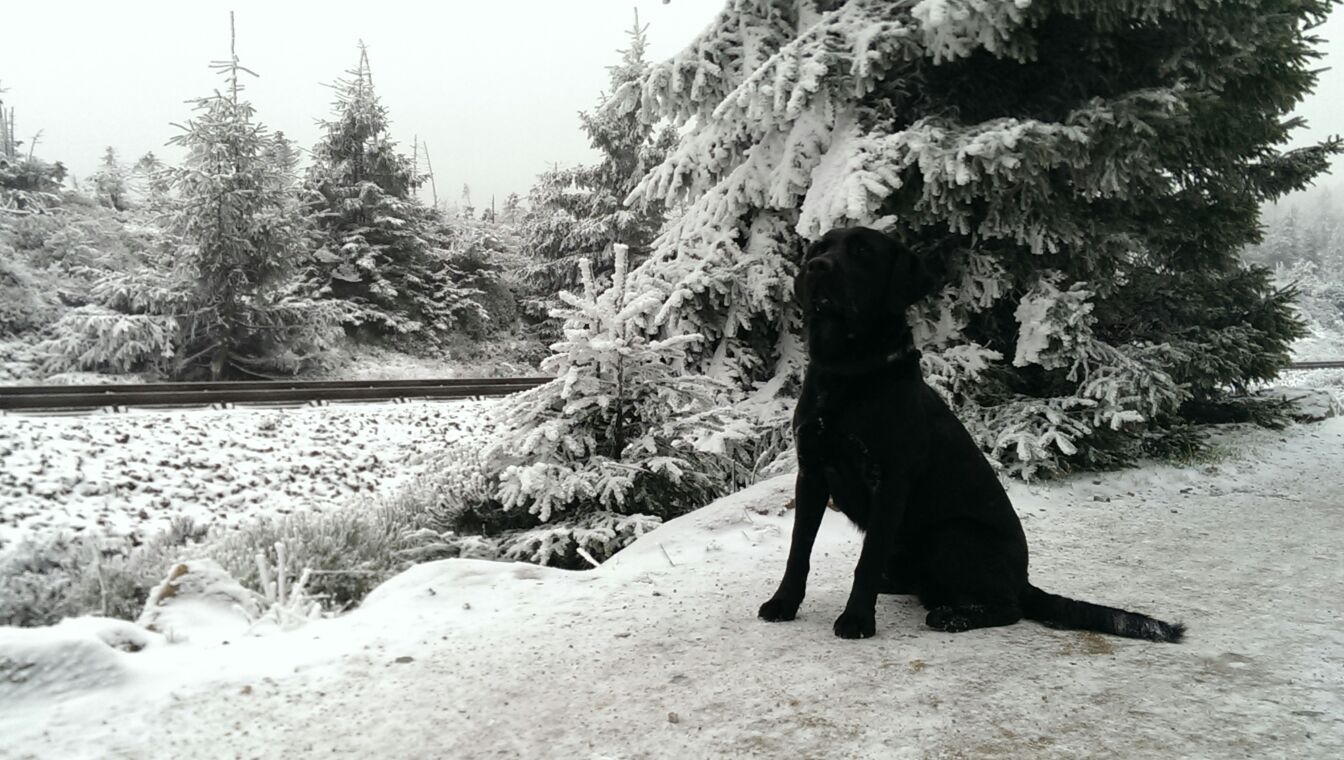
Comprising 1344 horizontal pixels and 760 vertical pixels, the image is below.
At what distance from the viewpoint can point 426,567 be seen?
365 centimetres

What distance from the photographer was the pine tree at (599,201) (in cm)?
2316

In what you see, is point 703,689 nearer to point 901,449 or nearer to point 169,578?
point 901,449

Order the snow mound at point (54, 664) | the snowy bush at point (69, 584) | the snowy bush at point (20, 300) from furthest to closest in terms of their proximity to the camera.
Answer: the snowy bush at point (20, 300) < the snowy bush at point (69, 584) < the snow mound at point (54, 664)

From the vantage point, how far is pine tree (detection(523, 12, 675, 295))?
23156 millimetres

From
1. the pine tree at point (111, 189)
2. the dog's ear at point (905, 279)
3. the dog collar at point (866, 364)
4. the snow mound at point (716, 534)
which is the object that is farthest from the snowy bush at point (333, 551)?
the pine tree at point (111, 189)

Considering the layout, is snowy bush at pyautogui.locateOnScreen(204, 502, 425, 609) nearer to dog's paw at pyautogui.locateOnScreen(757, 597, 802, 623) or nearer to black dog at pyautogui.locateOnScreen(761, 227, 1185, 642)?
dog's paw at pyautogui.locateOnScreen(757, 597, 802, 623)

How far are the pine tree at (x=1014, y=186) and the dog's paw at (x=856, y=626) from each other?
3.62 m

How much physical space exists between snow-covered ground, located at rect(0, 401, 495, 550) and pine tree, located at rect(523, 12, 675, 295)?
12.7m

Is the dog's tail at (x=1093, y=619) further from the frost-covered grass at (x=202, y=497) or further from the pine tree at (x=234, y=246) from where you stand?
the pine tree at (x=234, y=246)

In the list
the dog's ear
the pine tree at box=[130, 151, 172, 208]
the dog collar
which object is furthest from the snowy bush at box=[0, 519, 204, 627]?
the pine tree at box=[130, 151, 172, 208]

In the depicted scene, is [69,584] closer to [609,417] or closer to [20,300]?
[609,417]

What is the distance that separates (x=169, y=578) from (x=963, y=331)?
6.44m

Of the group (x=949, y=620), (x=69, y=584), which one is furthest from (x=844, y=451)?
(x=69, y=584)

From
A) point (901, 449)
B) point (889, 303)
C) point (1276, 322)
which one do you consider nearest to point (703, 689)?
point (901, 449)
